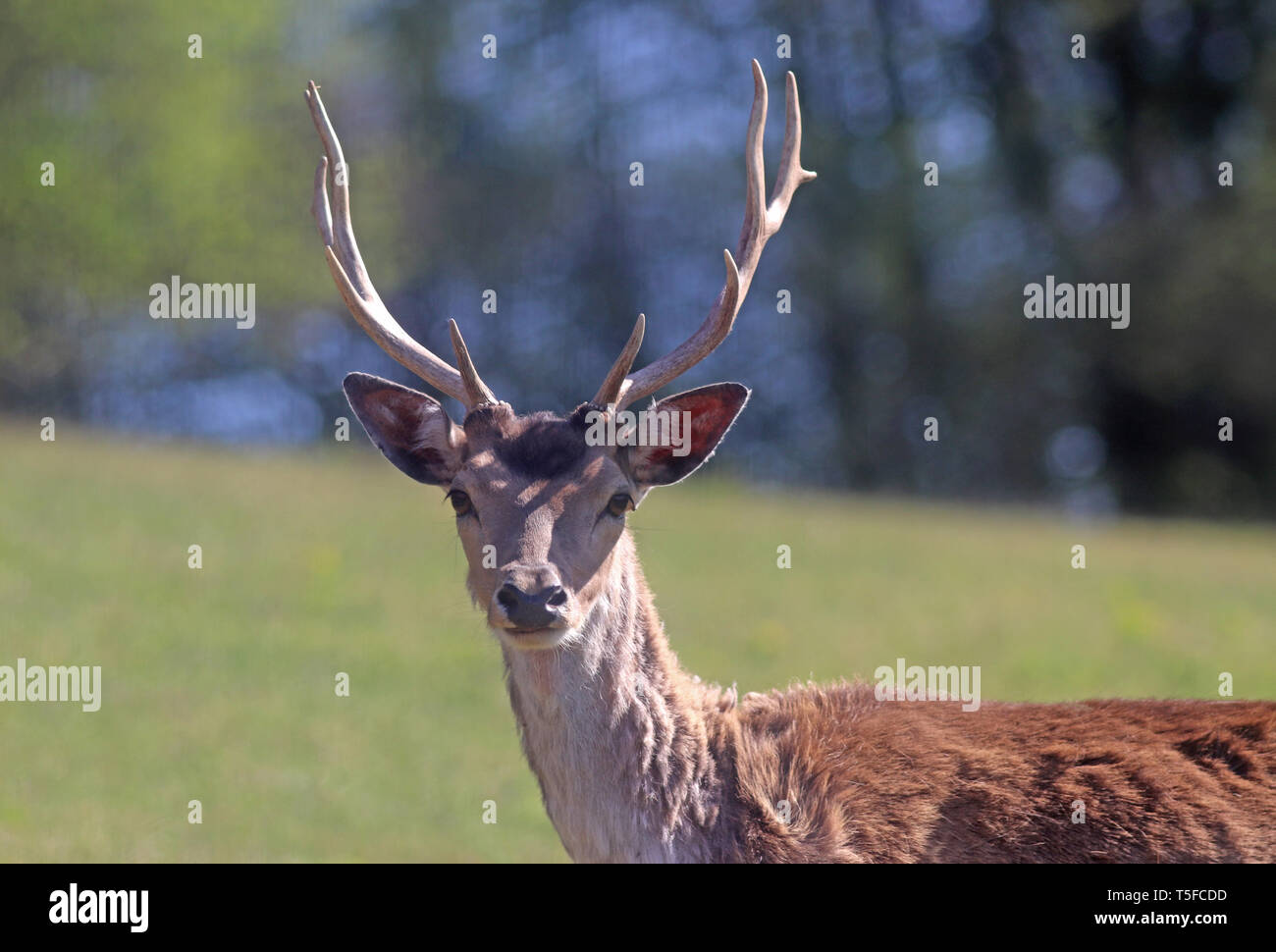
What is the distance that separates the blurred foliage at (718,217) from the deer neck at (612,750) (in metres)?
20.3

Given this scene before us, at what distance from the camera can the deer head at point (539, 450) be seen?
17.7 ft

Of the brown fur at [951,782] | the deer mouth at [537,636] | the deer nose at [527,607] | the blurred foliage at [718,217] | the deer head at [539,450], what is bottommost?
the brown fur at [951,782]

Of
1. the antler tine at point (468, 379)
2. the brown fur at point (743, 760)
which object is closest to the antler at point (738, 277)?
the brown fur at point (743, 760)

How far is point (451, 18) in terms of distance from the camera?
124 feet

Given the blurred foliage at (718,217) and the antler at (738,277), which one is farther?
the blurred foliage at (718,217)

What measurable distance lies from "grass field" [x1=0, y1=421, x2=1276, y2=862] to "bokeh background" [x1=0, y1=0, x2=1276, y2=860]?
0.06 meters

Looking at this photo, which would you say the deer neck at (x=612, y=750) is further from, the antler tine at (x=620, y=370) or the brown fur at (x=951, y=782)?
the antler tine at (x=620, y=370)

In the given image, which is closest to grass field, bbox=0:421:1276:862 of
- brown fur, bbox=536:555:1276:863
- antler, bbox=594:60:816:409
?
brown fur, bbox=536:555:1276:863

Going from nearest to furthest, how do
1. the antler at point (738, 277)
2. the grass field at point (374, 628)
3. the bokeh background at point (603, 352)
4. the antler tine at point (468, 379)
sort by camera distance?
the antler tine at point (468, 379) → the antler at point (738, 277) → the grass field at point (374, 628) → the bokeh background at point (603, 352)

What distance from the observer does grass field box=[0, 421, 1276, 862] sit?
30.1ft

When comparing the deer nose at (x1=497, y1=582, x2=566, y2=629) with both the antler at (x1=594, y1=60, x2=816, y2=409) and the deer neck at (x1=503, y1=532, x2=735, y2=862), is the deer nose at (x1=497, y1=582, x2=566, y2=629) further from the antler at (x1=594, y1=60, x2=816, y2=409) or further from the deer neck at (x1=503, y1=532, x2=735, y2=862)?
the antler at (x1=594, y1=60, x2=816, y2=409)

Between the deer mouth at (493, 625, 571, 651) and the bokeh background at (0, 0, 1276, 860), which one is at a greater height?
the bokeh background at (0, 0, 1276, 860)
